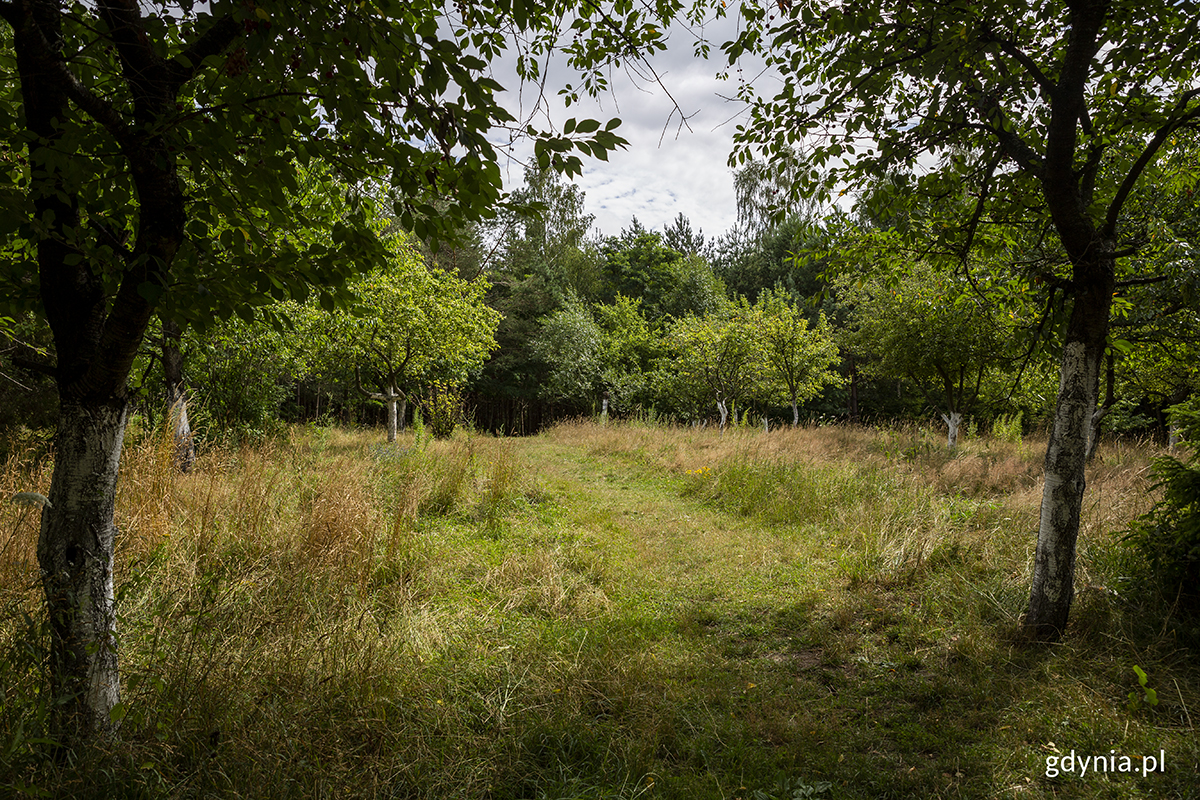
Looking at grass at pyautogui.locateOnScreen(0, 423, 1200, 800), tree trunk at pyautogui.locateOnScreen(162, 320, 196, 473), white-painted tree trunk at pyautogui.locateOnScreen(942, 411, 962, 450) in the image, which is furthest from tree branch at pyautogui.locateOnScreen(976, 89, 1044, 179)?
white-painted tree trunk at pyautogui.locateOnScreen(942, 411, 962, 450)

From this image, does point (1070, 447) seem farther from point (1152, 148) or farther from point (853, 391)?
point (853, 391)

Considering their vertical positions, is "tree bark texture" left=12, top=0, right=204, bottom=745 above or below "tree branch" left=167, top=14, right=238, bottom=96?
below

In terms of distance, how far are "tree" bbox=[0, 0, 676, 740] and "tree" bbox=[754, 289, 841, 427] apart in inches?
649

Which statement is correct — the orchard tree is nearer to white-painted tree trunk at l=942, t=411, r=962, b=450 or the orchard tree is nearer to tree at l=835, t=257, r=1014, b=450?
tree at l=835, t=257, r=1014, b=450

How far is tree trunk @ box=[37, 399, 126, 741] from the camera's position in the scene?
1.86 metres

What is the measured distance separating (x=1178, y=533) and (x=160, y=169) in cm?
578

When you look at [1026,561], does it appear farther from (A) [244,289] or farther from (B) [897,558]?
(A) [244,289]

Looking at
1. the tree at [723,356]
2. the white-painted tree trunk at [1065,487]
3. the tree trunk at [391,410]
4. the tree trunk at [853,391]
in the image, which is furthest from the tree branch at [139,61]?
the tree trunk at [853,391]

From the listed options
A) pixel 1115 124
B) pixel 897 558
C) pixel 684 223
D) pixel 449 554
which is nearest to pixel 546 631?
pixel 449 554

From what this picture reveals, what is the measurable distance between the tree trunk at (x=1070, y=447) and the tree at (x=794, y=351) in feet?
44.8

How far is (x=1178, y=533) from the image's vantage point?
3.34 metres

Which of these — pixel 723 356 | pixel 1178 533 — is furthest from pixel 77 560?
pixel 723 356

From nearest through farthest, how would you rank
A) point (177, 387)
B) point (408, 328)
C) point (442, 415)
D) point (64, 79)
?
point (64, 79) → point (177, 387) → point (408, 328) → point (442, 415)

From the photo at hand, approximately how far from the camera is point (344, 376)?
14133 millimetres
